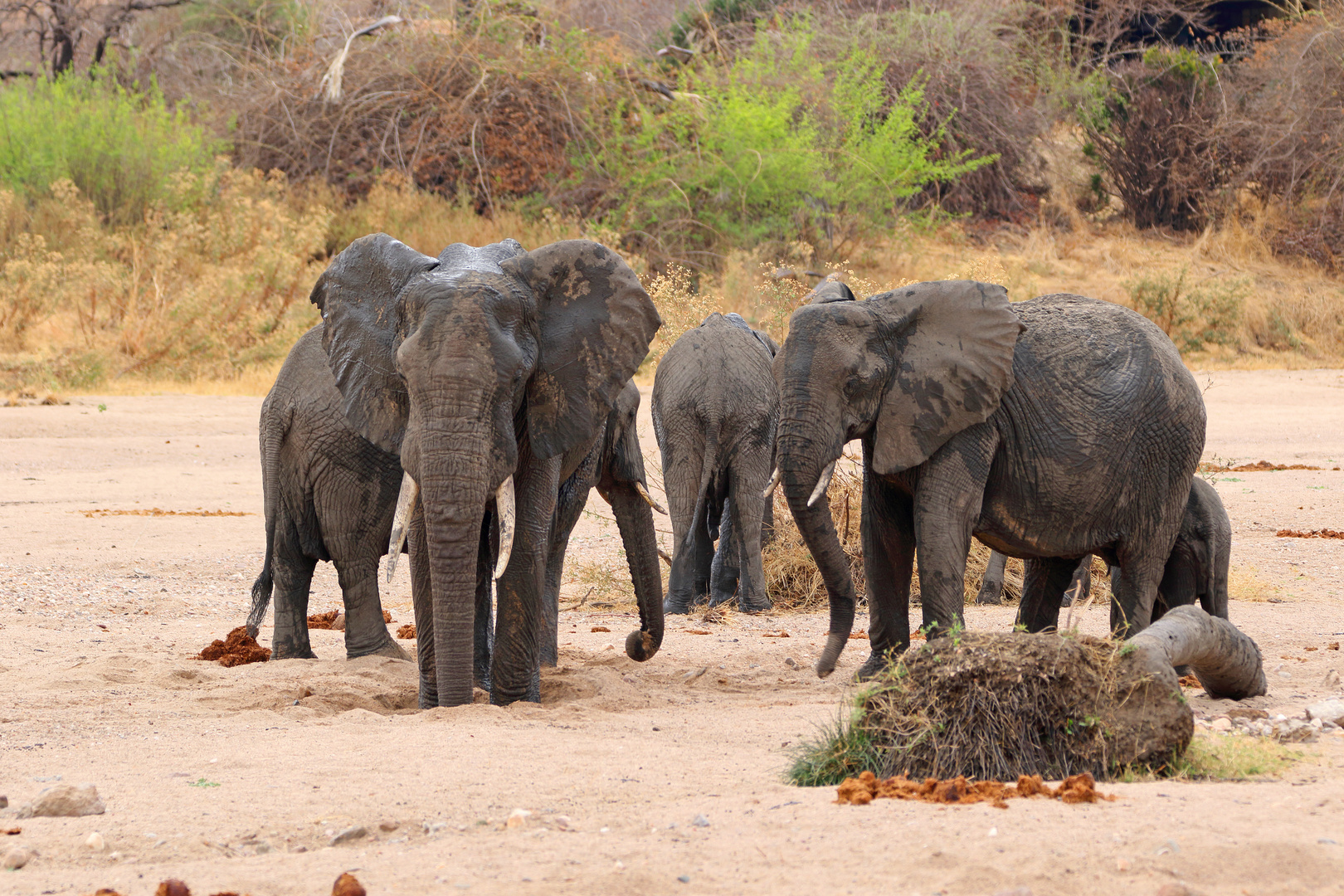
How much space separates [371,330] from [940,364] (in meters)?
2.40

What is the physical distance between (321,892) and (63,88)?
25095 millimetres

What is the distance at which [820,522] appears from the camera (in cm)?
654

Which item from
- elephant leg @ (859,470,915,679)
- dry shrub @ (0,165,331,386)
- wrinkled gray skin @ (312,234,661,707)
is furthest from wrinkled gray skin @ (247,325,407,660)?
dry shrub @ (0,165,331,386)

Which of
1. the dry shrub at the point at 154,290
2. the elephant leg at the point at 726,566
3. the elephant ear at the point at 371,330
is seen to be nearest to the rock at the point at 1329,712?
the elephant ear at the point at 371,330

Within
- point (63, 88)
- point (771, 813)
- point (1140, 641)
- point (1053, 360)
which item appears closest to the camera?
point (771, 813)

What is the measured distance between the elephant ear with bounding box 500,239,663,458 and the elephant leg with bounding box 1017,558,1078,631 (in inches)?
100

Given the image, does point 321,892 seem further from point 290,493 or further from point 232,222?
point 232,222

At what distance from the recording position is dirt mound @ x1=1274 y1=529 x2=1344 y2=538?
12188mm

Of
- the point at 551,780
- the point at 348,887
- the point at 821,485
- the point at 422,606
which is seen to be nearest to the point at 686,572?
the point at 821,485

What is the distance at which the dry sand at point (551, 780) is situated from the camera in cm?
365

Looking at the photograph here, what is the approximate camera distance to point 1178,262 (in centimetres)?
2642

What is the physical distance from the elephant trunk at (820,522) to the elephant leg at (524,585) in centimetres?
99

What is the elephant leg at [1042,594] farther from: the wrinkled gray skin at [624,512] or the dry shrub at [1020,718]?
the dry shrub at [1020,718]

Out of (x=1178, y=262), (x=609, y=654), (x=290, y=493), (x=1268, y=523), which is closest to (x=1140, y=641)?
(x=609, y=654)
